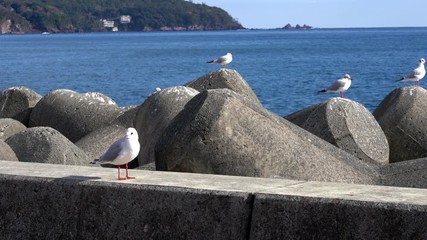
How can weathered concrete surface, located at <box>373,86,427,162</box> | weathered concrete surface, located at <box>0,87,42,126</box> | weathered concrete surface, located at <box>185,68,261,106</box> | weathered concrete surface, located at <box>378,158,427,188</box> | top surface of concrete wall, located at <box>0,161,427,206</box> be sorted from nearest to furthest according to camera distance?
1. top surface of concrete wall, located at <box>0,161,427,206</box>
2. weathered concrete surface, located at <box>378,158,427,188</box>
3. weathered concrete surface, located at <box>373,86,427,162</box>
4. weathered concrete surface, located at <box>185,68,261,106</box>
5. weathered concrete surface, located at <box>0,87,42,126</box>

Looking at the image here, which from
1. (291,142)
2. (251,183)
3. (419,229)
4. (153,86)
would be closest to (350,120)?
(291,142)

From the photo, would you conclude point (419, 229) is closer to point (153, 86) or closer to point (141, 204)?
point (141, 204)

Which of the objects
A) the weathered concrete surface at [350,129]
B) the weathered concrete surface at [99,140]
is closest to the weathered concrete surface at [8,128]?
the weathered concrete surface at [99,140]

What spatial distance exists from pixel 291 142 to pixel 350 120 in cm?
247

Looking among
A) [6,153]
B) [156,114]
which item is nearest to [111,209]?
[6,153]

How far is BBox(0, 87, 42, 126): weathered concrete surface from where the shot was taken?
14.7 metres

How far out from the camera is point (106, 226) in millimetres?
5621

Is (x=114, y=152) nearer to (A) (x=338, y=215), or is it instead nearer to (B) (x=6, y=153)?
(A) (x=338, y=215)

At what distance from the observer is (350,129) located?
31.9 feet

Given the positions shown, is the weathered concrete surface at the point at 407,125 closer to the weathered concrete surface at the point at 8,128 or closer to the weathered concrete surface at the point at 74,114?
the weathered concrete surface at the point at 74,114

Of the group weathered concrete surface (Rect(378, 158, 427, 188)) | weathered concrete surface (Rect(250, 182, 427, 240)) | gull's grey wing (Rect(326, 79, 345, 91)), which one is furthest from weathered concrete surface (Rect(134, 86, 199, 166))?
gull's grey wing (Rect(326, 79, 345, 91))

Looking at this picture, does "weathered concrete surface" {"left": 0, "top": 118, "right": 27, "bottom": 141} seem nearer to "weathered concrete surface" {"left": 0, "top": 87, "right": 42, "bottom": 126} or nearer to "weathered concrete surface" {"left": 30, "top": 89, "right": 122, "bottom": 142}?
"weathered concrete surface" {"left": 30, "top": 89, "right": 122, "bottom": 142}

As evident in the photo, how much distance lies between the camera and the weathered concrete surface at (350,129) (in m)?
9.66

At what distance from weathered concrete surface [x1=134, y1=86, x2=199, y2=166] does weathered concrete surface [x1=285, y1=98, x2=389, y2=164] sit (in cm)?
147
